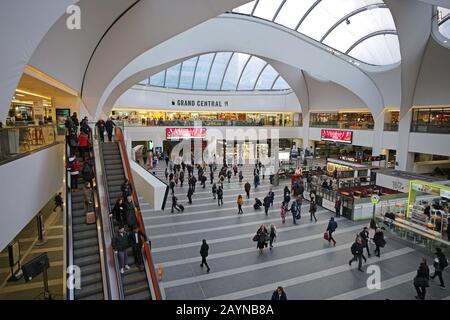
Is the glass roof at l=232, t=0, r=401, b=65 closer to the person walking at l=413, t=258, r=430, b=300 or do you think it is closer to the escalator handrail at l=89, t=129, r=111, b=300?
the person walking at l=413, t=258, r=430, b=300

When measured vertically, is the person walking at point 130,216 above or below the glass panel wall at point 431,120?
below

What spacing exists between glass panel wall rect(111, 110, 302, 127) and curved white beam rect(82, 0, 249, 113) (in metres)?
14.3

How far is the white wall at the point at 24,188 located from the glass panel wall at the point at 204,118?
1904 cm

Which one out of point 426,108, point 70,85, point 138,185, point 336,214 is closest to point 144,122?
point 138,185

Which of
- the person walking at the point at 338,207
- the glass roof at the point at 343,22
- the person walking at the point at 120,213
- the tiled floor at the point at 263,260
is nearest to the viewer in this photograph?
the person walking at the point at 120,213

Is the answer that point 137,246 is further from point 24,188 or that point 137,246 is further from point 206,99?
point 206,99

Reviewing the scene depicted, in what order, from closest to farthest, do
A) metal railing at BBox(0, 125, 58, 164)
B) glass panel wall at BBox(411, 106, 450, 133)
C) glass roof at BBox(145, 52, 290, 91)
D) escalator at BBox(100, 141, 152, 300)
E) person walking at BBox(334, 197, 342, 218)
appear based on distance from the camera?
metal railing at BBox(0, 125, 58, 164) < escalator at BBox(100, 141, 152, 300) < person walking at BBox(334, 197, 342, 218) < glass panel wall at BBox(411, 106, 450, 133) < glass roof at BBox(145, 52, 290, 91)

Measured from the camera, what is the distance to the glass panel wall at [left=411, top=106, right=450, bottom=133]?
1750 cm

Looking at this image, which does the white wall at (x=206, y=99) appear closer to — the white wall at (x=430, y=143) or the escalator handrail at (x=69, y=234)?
the white wall at (x=430, y=143)

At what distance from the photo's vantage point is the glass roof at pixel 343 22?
1888 centimetres

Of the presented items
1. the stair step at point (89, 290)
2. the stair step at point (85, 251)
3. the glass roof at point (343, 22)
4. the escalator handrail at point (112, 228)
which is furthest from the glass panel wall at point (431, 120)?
the stair step at point (89, 290)

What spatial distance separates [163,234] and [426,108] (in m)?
19.0

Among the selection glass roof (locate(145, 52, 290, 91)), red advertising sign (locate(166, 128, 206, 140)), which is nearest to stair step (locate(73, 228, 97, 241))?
red advertising sign (locate(166, 128, 206, 140))

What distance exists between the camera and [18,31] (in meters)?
4.56
